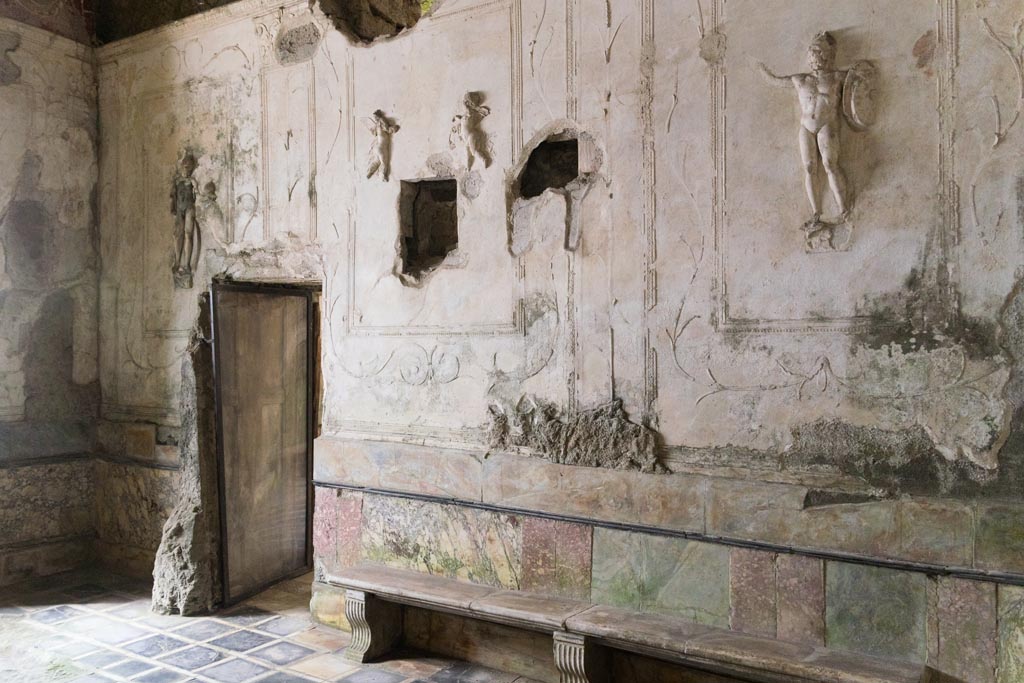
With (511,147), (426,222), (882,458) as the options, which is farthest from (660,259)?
(426,222)

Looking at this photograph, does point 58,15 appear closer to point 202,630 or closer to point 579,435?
point 202,630

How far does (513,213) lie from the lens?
498 centimetres

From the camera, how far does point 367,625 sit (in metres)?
5.07

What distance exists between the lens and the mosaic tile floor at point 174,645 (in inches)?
191

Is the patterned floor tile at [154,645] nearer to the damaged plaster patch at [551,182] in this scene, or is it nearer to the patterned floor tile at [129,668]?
the patterned floor tile at [129,668]

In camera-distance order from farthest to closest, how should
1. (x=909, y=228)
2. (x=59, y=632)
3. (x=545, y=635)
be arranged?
(x=59, y=632)
(x=545, y=635)
(x=909, y=228)

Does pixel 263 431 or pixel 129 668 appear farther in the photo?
pixel 263 431

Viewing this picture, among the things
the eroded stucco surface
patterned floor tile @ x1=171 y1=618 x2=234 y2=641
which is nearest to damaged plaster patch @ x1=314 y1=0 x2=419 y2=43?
the eroded stucco surface

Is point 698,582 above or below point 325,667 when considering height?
above

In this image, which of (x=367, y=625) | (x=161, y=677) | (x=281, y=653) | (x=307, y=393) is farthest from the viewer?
(x=307, y=393)

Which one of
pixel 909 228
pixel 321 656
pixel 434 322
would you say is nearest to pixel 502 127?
pixel 434 322

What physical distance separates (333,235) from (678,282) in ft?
8.73

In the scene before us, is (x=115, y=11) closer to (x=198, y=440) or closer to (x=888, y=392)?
(x=198, y=440)

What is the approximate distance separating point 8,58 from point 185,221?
211cm
